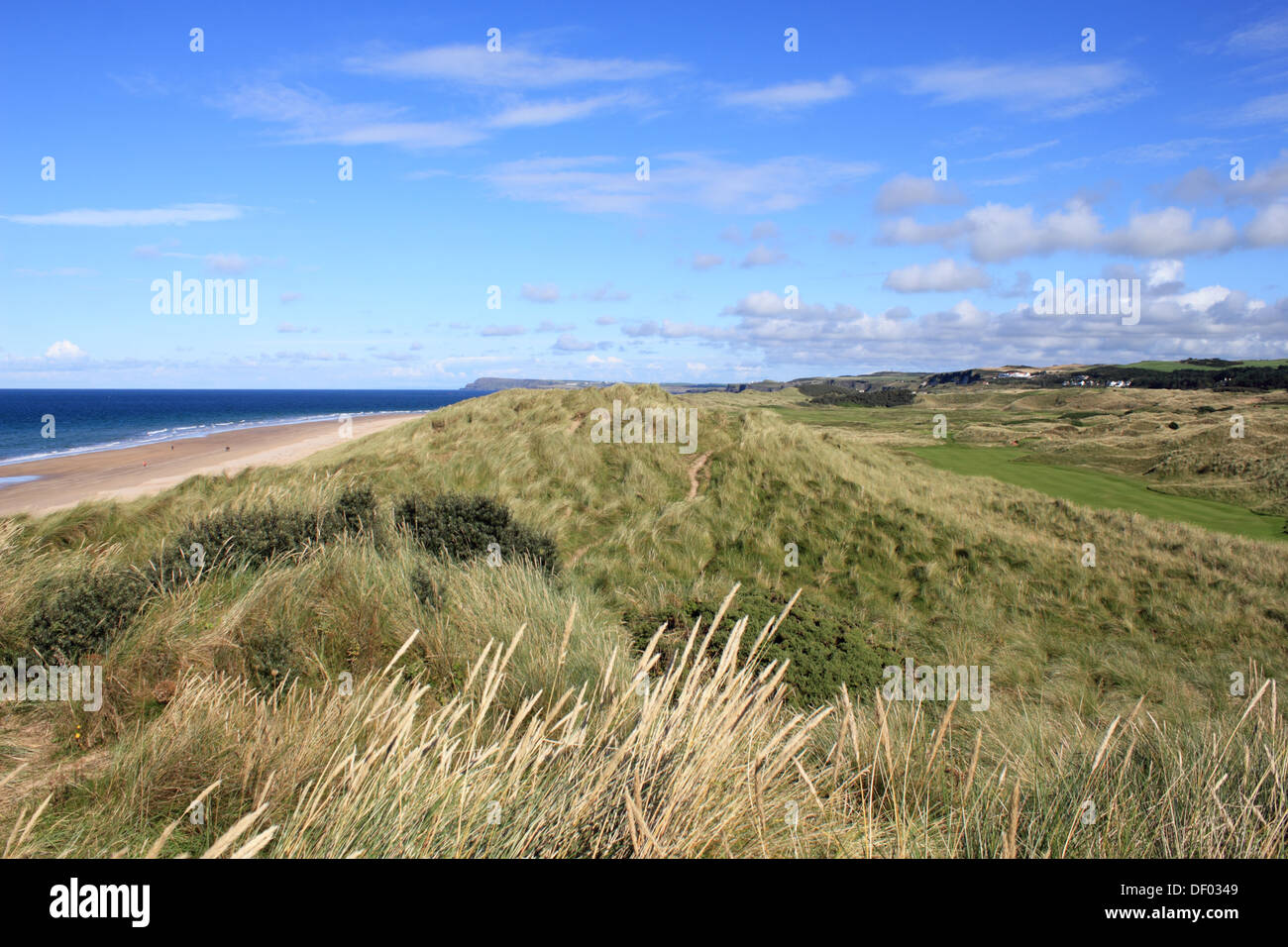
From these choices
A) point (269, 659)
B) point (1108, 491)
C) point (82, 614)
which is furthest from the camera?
Answer: point (1108, 491)

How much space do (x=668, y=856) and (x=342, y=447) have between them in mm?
18178

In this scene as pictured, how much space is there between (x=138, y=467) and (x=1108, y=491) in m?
44.9

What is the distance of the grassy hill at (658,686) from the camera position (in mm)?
2609

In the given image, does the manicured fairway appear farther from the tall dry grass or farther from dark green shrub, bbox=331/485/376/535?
dark green shrub, bbox=331/485/376/535

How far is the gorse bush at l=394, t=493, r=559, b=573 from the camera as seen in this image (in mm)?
8086

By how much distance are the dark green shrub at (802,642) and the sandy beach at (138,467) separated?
16630 millimetres

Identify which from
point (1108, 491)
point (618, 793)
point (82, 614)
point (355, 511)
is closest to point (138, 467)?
point (355, 511)

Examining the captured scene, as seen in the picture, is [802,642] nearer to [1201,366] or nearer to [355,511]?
[355,511]

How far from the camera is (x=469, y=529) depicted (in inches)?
324

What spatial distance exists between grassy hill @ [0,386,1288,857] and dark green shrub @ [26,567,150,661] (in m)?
0.04

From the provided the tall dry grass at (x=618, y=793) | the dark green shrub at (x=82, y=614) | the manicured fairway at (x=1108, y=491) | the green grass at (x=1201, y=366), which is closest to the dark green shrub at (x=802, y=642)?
the tall dry grass at (x=618, y=793)

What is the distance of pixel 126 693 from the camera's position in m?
4.00
